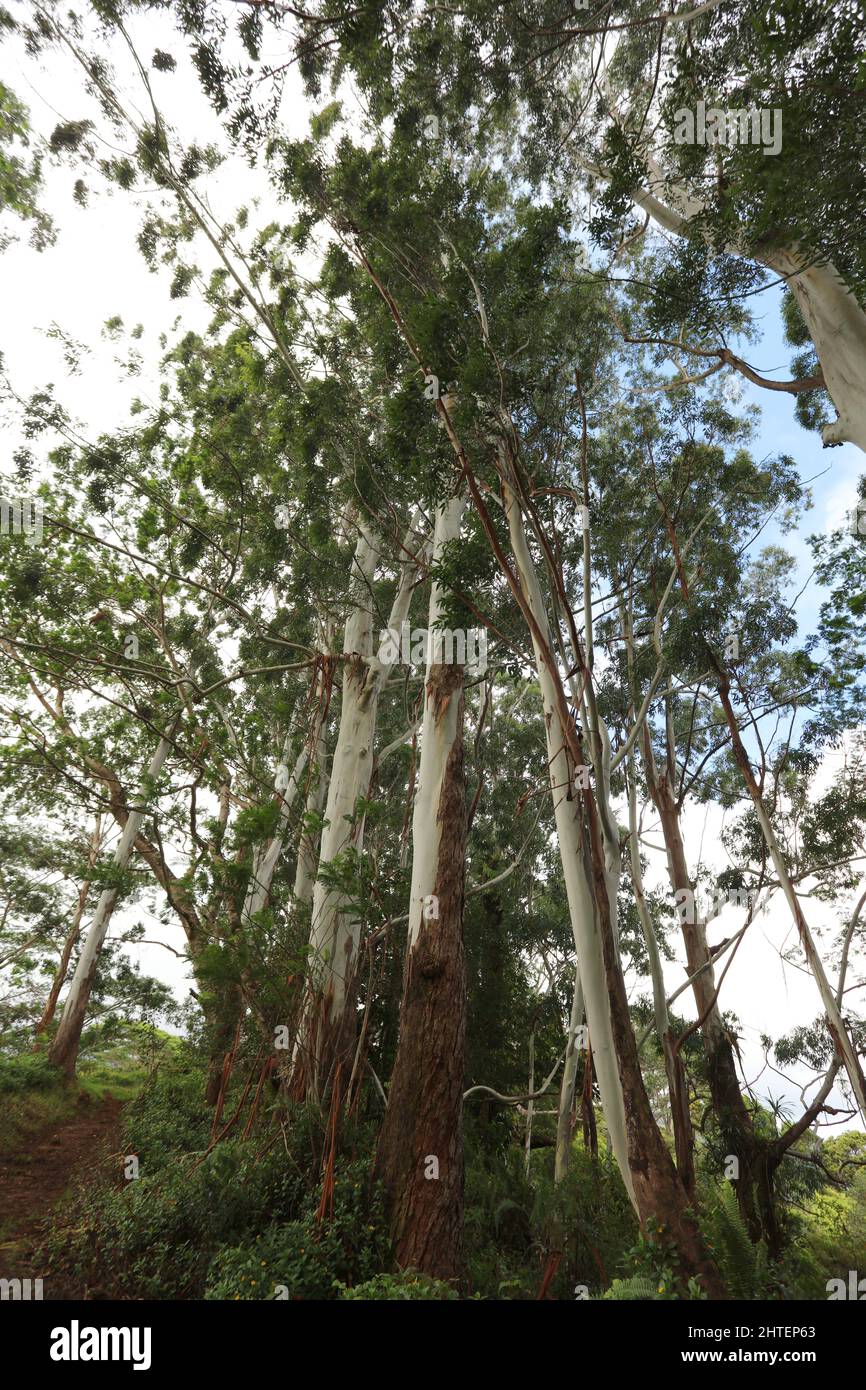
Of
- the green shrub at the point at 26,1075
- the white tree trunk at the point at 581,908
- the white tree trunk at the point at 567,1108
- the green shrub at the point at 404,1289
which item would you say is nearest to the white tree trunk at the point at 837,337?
the white tree trunk at the point at 581,908

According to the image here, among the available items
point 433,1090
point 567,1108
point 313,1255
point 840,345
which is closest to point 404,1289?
point 313,1255

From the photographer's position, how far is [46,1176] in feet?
25.4

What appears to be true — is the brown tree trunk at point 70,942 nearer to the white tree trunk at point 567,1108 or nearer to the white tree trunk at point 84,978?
the white tree trunk at point 84,978

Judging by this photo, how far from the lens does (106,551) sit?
36.4 ft

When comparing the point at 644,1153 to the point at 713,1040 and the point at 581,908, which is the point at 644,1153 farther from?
the point at 713,1040

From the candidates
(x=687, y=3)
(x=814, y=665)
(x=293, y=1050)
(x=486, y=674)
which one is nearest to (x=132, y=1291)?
(x=293, y=1050)

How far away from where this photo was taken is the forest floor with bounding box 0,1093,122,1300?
197 inches

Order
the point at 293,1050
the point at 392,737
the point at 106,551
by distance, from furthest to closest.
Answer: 1. the point at 392,737
2. the point at 106,551
3. the point at 293,1050

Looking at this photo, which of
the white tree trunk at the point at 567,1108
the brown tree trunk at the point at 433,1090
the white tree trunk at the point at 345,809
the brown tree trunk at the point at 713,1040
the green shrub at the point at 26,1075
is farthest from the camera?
the green shrub at the point at 26,1075

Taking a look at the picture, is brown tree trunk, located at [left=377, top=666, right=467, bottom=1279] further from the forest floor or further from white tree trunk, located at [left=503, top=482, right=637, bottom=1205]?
the forest floor

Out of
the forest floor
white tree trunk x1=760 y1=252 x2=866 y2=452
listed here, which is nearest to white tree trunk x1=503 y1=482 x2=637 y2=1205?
white tree trunk x1=760 y1=252 x2=866 y2=452

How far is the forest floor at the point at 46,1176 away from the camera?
197 inches
